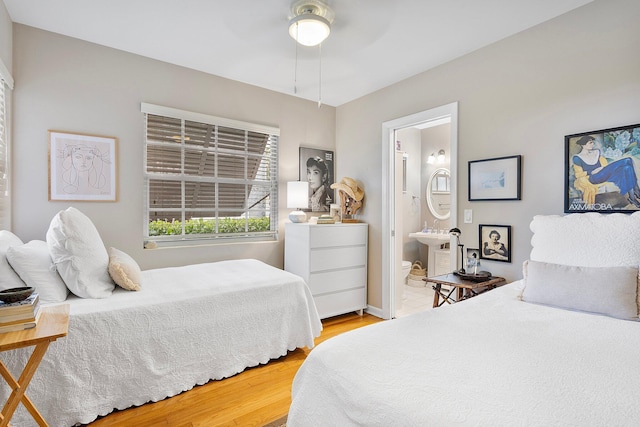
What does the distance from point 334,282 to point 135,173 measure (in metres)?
2.22

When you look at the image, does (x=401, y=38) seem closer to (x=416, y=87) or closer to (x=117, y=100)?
(x=416, y=87)

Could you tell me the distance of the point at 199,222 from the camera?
10.9 feet

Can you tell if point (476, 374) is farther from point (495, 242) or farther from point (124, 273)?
point (124, 273)

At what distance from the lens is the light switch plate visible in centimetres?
276

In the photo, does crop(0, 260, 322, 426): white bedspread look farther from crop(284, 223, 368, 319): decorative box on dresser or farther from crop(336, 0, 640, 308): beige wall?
crop(336, 0, 640, 308): beige wall

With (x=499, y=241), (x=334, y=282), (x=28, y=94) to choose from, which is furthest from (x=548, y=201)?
(x=28, y=94)

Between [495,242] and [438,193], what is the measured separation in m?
2.71

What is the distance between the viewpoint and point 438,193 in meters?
5.18

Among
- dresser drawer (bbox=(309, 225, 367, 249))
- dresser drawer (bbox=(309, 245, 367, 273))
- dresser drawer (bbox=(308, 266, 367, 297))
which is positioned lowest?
dresser drawer (bbox=(308, 266, 367, 297))

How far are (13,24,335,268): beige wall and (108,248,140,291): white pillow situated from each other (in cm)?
76

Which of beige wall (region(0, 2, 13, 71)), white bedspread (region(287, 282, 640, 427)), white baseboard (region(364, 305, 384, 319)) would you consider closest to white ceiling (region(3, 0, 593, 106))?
beige wall (region(0, 2, 13, 71))

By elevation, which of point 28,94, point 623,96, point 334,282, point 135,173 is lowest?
point 334,282

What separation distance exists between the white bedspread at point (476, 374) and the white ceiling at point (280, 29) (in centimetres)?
199

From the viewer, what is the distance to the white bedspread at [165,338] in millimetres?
1758
